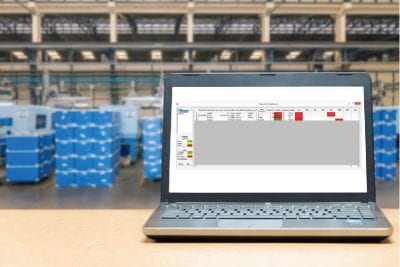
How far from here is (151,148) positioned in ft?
34.7

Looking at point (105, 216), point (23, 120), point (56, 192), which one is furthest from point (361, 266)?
point (23, 120)

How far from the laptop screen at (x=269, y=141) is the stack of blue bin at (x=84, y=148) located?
9282 millimetres

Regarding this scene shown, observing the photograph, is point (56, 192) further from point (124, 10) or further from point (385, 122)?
point (124, 10)

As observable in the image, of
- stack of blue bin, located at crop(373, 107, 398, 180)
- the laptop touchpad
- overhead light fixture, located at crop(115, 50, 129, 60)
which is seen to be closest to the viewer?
the laptop touchpad

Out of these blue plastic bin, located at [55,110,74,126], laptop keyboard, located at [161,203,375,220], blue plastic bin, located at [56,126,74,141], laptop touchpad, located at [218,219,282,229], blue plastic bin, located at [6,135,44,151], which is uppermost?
blue plastic bin, located at [55,110,74,126]

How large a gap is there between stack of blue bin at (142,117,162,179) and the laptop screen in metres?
9.28

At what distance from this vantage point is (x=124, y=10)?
56.5 feet

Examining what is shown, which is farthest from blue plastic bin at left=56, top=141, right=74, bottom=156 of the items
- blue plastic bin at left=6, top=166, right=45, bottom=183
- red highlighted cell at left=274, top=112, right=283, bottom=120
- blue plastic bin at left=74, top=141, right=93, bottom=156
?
red highlighted cell at left=274, top=112, right=283, bottom=120

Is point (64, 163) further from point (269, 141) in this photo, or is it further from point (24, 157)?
point (269, 141)

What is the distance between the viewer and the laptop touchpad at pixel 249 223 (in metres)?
1.03

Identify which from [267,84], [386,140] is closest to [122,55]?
[386,140]

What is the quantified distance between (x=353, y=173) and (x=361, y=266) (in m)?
0.37

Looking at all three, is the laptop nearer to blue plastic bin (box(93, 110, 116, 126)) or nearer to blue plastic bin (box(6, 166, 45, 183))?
blue plastic bin (box(93, 110, 116, 126))

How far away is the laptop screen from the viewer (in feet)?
3.95
